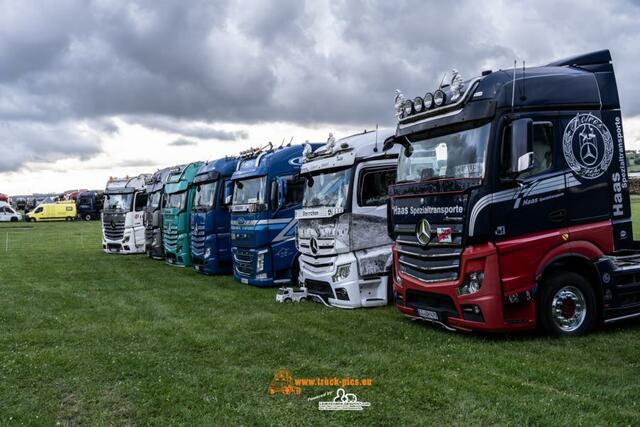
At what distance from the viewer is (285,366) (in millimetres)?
6996

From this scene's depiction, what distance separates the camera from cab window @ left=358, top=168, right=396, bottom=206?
10.9 m

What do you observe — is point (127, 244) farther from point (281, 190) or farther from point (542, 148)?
point (542, 148)

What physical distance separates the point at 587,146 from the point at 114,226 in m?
21.2

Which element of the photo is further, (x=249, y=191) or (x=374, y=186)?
(x=249, y=191)

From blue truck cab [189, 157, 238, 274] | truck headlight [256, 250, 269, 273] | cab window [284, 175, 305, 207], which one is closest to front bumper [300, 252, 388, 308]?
truck headlight [256, 250, 269, 273]

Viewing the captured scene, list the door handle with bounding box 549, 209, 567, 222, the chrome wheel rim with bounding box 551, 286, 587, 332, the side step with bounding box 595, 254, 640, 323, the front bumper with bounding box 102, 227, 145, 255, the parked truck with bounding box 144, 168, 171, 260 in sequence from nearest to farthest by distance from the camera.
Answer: the door handle with bounding box 549, 209, 567, 222
the chrome wheel rim with bounding box 551, 286, 587, 332
the side step with bounding box 595, 254, 640, 323
the parked truck with bounding box 144, 168, 171, 260
the front bumper with bounding box 102, 227, 145, 255

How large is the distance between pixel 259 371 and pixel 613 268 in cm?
487

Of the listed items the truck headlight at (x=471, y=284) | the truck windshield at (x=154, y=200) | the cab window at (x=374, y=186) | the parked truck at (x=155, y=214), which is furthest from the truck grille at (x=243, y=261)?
the truck windshield at (x=154, y=200)

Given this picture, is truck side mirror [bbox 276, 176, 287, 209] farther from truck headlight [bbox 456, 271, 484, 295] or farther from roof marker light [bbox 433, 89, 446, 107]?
truck headlight [bbox 456, 271, 484, 295]

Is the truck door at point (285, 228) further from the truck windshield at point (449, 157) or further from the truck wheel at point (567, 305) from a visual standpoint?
the truck wheel at point (567, 305)

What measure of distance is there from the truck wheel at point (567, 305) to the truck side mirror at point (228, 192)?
10.1 meters

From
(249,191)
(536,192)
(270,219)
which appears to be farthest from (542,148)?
(249,191)

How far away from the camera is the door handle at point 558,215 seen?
7.76 meters

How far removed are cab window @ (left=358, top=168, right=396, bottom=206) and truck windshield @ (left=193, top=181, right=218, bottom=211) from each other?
693 cm
